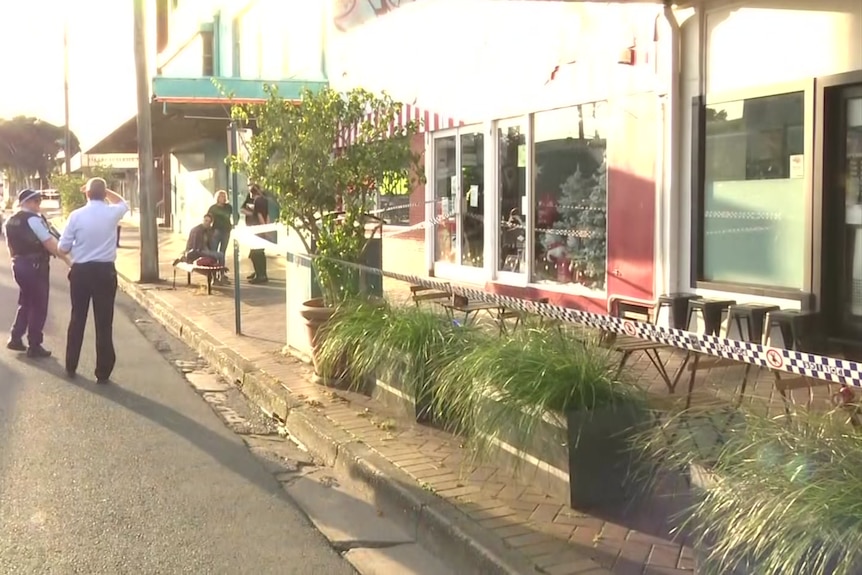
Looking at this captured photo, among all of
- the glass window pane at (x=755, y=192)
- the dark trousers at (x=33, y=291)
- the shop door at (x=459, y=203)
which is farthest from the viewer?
the shop door at (x=459, y=203)

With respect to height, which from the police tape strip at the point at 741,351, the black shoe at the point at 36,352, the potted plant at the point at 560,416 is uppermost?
the police tape strip at the point at 741,351

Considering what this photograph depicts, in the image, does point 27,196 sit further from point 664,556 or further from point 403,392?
point 664,556

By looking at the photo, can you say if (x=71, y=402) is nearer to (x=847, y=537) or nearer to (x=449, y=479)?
(x=449, y=479)

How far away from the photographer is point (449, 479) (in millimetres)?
5375

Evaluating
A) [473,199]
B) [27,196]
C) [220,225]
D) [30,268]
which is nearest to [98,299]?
[30,268]

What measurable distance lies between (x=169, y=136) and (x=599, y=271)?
56.6 feet

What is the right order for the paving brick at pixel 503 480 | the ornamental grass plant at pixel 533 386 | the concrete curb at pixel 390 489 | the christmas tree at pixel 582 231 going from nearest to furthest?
the paving brick at pixel 503 480 < the concrete curb at pixel 390 489 < the ornamental grass plant at pixel 533 386 < the christmas tree at pixel 582 231

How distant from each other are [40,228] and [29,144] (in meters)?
80.1

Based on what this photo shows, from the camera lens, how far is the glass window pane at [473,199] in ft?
41.9

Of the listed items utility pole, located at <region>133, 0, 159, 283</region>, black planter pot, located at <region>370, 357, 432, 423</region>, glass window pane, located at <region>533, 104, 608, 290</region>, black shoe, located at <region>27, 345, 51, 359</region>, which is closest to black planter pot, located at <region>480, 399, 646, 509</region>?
black planter pot, located at <region>370, 357, 432, 423</region>

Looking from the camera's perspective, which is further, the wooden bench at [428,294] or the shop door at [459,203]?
the shop door at [459,203]

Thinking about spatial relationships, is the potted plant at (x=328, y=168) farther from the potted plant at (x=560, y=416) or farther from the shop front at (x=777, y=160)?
the potted plant at (x=560, y=416)

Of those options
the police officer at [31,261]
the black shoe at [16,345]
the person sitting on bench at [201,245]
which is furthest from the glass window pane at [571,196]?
the person sitting on bench at [201,245]

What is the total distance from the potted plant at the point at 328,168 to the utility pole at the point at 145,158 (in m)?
8.96
